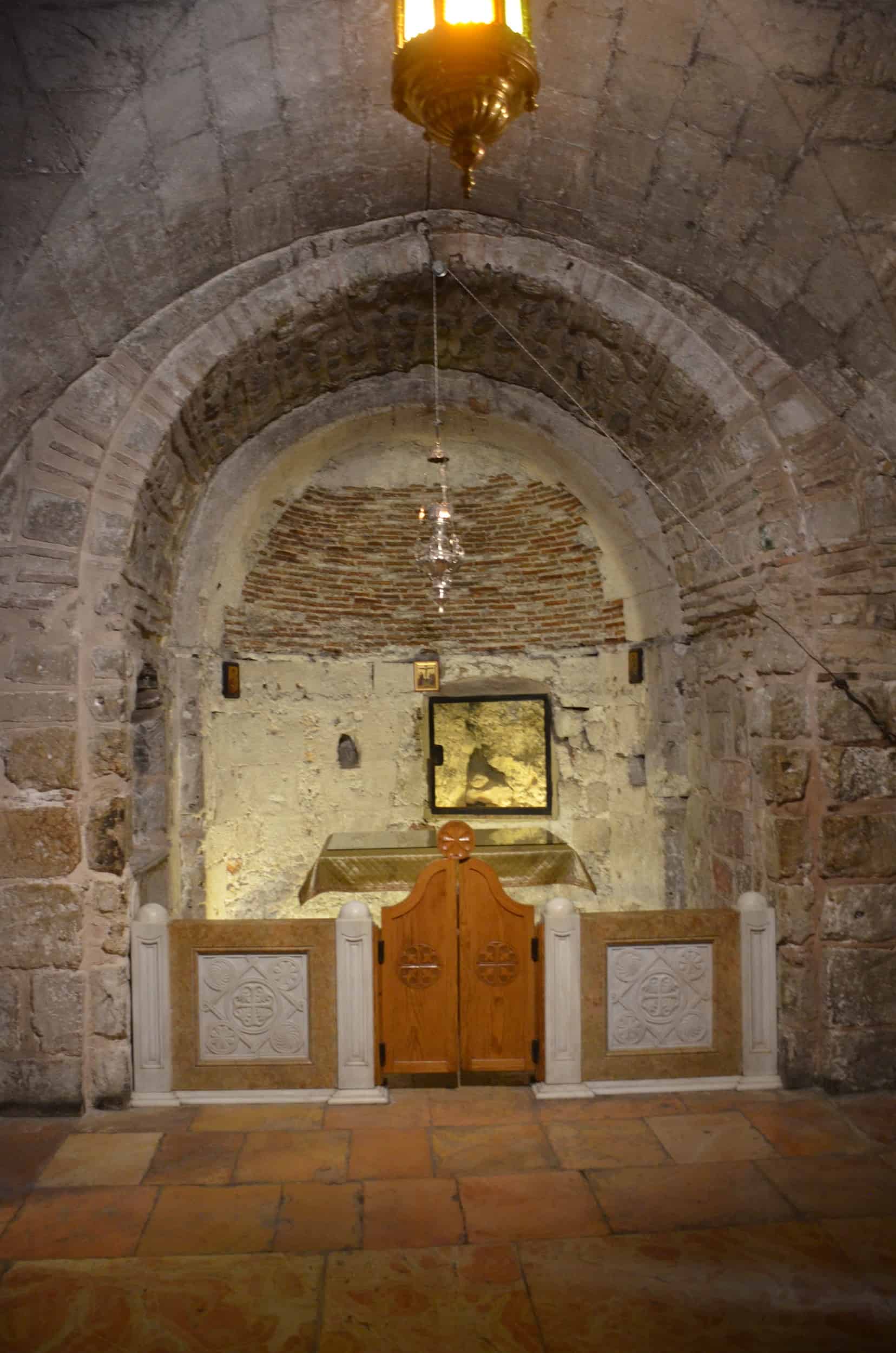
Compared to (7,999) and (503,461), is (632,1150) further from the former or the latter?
(503,461)

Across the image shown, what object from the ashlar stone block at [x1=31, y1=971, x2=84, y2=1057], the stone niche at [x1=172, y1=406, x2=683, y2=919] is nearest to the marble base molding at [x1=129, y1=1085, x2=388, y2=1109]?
the ashlar stone block at [x1=31, y1=971, x2=84, y2=1057]

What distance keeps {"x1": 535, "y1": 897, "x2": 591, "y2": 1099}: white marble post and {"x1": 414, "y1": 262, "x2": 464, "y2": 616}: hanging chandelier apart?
2.10 meters

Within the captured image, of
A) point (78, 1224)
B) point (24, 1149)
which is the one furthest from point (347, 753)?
point (78, 1224)

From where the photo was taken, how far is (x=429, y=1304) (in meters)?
2.60

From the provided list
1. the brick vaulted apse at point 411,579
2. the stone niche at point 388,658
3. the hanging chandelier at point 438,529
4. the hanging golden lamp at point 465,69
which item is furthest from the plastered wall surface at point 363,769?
the hanging golden lamp at point 465,69

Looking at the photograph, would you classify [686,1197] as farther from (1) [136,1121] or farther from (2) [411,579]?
(2) [411,579]

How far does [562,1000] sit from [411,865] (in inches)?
53.5

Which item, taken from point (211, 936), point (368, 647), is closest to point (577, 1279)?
point (211, 936)

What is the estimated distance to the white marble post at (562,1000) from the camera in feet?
12.9

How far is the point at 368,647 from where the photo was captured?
249 inches

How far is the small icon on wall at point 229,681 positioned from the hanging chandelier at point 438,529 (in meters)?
1.33

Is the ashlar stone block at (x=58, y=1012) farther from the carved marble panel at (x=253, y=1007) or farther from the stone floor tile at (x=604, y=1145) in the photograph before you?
the stone floor tile at (x=604, y=1145)

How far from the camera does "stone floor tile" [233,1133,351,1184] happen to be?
3.27 m

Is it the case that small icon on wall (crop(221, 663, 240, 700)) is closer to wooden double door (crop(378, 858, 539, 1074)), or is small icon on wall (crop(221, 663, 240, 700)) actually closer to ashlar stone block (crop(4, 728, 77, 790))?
ashlar stone block (crop(4, 728, 77, 790))
